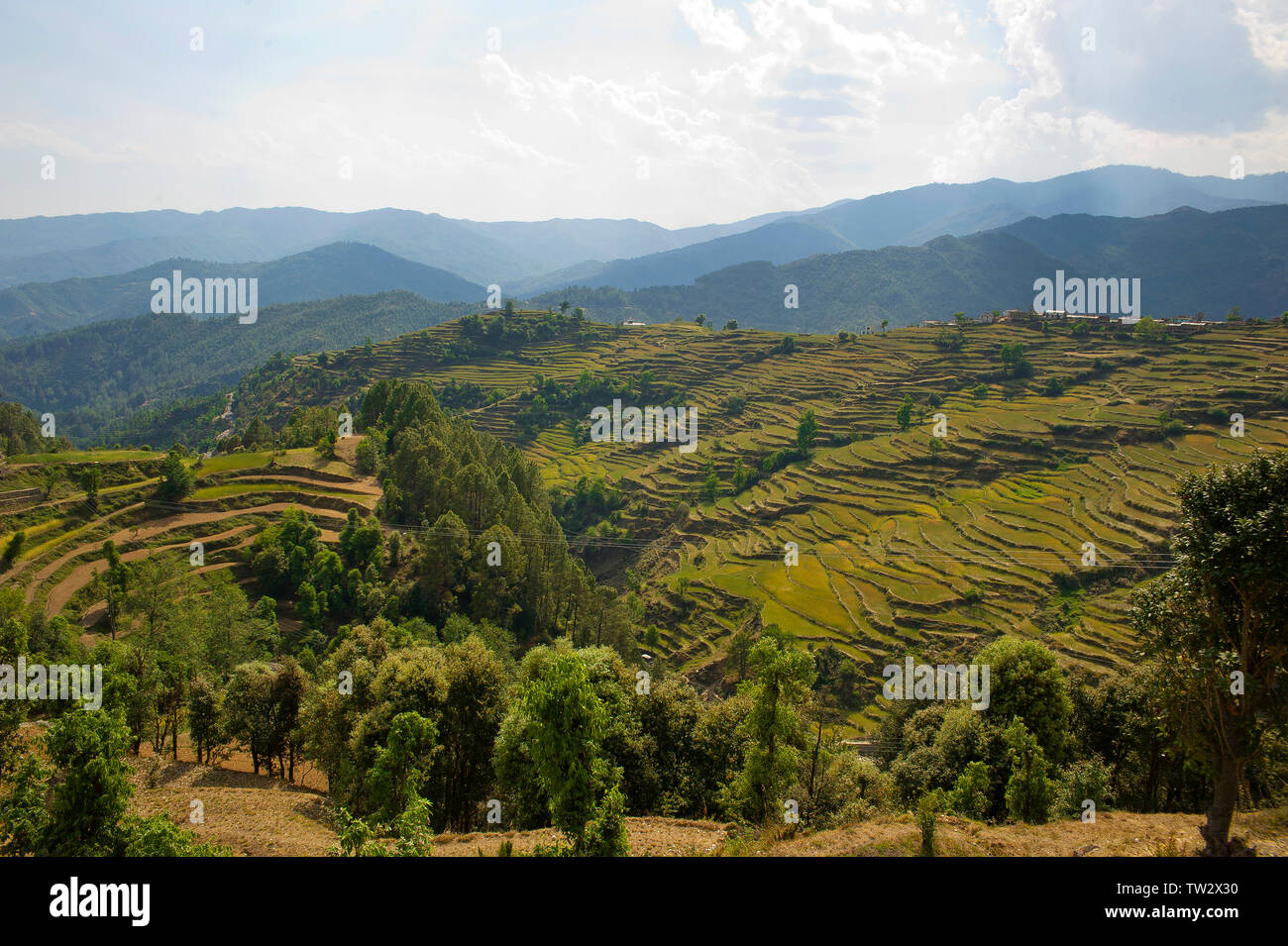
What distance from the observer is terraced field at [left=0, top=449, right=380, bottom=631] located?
1912 inches

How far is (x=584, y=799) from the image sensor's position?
2012 centimetres

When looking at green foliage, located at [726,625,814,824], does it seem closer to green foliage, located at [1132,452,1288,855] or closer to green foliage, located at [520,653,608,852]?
green foliage, located at [520,653,608,852]

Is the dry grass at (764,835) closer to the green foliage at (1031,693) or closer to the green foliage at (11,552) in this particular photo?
the green foliage at (1031,693)

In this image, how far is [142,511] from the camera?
→ 5766 centimetres

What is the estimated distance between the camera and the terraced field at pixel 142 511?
4856cm

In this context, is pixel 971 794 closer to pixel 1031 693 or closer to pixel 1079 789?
pixel 1079 789

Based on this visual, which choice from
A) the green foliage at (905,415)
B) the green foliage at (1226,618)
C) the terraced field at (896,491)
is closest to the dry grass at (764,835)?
the green foliage at (1226,618)

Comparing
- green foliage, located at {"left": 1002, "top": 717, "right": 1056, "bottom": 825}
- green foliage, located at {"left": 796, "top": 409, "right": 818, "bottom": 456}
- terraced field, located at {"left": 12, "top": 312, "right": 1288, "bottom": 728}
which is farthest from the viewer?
green foliage, located at {"left": 796, "top": 409, "right": 818, "bottom": 456}

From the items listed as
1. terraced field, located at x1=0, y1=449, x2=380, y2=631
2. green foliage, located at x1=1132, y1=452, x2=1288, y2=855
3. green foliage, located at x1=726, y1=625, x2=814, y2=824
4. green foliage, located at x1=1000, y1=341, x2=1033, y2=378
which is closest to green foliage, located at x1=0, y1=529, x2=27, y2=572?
terraced field, located at x1=0, y1=449, x2=380, y2=631

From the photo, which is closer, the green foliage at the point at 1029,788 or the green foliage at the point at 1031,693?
the green foliage at the point at 1029,788

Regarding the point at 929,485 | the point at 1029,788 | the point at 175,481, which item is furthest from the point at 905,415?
the point at 175,481
